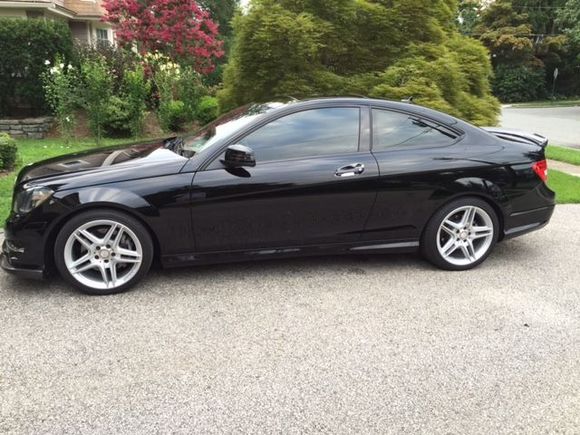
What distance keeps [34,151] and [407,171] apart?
26.0 ft

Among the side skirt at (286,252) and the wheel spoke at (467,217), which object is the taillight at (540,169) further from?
the side skirt at (286,252)

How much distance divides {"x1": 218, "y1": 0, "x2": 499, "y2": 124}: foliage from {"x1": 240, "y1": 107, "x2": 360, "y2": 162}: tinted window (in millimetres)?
3586

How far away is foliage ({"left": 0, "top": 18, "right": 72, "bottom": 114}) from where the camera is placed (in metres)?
12.0

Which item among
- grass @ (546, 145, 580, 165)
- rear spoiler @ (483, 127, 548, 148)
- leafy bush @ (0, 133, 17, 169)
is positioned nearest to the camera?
rear spoiler @ (483, 127, 548, 148)

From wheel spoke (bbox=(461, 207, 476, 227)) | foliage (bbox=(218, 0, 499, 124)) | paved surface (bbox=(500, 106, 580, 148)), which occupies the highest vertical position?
foliage (bbox=(218, 0, 499, 124))

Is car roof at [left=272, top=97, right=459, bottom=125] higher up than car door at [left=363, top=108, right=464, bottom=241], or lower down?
higher up

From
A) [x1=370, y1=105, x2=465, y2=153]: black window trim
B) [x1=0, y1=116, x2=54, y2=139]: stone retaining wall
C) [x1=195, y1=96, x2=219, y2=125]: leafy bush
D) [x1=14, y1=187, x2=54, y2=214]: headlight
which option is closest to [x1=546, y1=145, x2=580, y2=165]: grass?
[x1=370, y1=105, x2=465, y2=153]: black window trim

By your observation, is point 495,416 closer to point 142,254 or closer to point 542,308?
point 542,308

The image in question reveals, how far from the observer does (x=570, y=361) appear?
10.2 feet

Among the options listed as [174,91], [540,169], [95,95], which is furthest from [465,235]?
[174,91]

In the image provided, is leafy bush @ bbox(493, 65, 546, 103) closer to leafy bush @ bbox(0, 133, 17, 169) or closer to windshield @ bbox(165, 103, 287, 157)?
leafy bush @ bbox(0, 133, 17, 169)

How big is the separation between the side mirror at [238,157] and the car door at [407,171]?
104 centimetres

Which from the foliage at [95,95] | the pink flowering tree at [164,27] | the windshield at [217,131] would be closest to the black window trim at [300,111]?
the windshield at [217,131]

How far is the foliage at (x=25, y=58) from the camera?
39.4 feet
